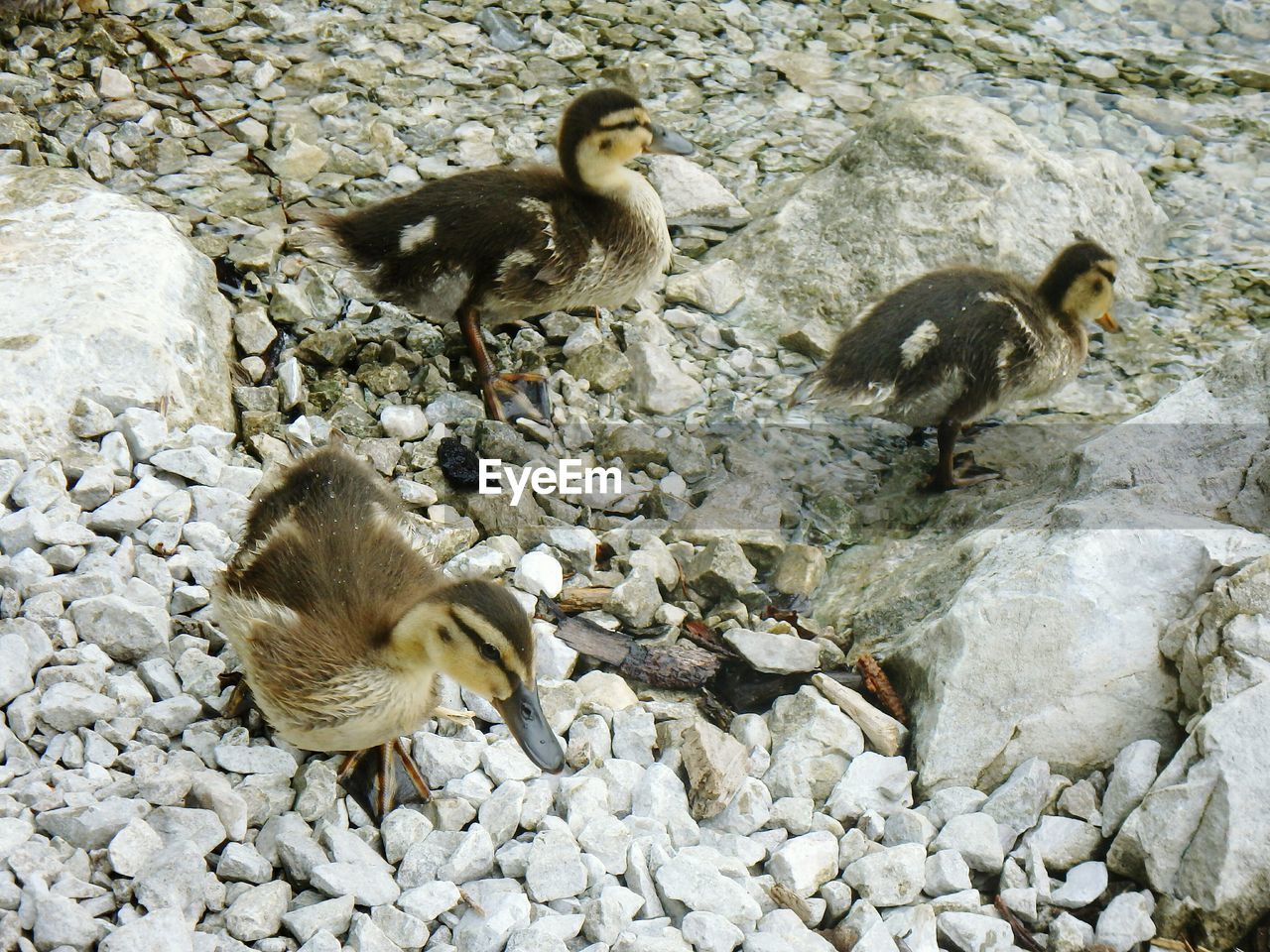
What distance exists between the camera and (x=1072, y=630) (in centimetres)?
306

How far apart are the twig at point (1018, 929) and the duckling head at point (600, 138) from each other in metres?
2.69

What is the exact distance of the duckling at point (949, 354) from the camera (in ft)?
13.7

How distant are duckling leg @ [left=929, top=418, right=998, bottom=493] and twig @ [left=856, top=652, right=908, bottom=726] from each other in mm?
1065

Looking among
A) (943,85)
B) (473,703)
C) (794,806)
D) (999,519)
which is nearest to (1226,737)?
(794,806)

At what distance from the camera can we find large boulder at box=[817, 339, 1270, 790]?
9.92ft

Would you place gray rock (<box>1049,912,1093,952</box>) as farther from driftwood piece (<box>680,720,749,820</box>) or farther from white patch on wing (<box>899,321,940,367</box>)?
white patch on wing (<box>899,321,940,367</box>)

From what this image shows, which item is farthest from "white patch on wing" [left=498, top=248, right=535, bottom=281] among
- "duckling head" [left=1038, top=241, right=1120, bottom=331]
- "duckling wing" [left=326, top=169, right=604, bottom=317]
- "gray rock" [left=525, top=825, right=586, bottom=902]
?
"gray rock" [left=525, top=825, right=586, bottom=902]

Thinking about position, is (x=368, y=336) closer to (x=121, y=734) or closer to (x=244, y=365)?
(x=244, y=365)

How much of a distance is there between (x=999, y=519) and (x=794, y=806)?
1.14 meters

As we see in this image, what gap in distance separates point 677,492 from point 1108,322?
5.45 feet

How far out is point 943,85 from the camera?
6156 millimetres

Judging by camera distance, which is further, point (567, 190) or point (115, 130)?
point (115, 130)

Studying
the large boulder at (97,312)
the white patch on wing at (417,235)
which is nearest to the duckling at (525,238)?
the white patch on wing at (417,235)

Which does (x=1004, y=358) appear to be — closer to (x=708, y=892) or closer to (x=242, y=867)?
(x=708, y=892)
